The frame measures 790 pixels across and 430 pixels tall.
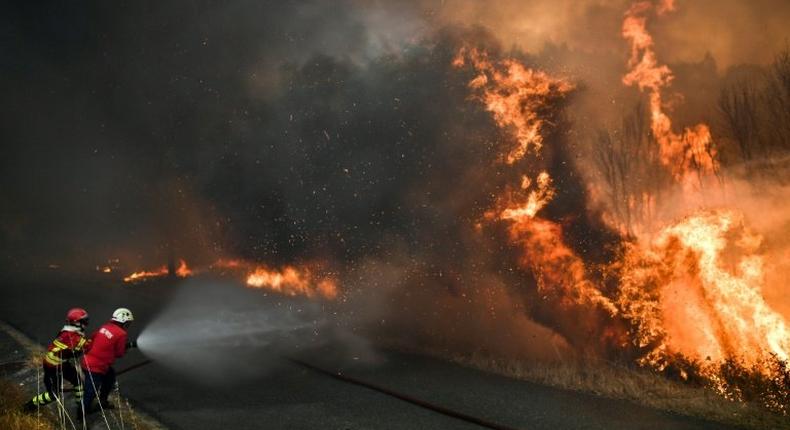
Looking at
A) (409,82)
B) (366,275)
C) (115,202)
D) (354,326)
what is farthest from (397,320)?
(115,202)

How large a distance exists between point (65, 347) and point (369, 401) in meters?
4.86

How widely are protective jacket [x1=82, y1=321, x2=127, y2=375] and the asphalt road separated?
1.14 metres

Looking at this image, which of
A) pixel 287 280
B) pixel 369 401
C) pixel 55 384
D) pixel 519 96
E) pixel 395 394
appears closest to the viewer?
pixel 55 384

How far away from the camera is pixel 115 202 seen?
46.3 metres

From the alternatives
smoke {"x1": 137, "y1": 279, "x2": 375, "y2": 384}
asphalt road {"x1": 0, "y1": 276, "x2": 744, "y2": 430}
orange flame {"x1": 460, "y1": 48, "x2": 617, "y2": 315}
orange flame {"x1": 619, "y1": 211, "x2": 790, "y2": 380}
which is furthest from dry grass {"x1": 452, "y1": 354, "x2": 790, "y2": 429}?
smoke {"x1": 137, "y1": 279, "x2": 375, "y2": 384}

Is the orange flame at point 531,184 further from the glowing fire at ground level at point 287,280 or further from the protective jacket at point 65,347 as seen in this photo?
the protective jacket at point 65,347

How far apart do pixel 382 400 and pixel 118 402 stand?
14.4ft

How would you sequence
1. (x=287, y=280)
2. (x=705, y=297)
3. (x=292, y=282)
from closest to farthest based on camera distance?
(x=705, y=297) → (x=292, y=282) → (x=287, y=280)

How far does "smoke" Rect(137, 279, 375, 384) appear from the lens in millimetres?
11125

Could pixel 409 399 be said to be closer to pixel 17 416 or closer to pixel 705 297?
pixel 17 416

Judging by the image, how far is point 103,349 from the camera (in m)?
7.31

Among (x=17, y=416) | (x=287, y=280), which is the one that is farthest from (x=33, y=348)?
(x=287, y=280)

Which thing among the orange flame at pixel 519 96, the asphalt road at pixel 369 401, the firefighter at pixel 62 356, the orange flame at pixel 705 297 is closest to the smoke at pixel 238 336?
the asphalt road at pixel 369 401

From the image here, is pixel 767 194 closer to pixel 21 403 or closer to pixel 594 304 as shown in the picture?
pixel 594 304
